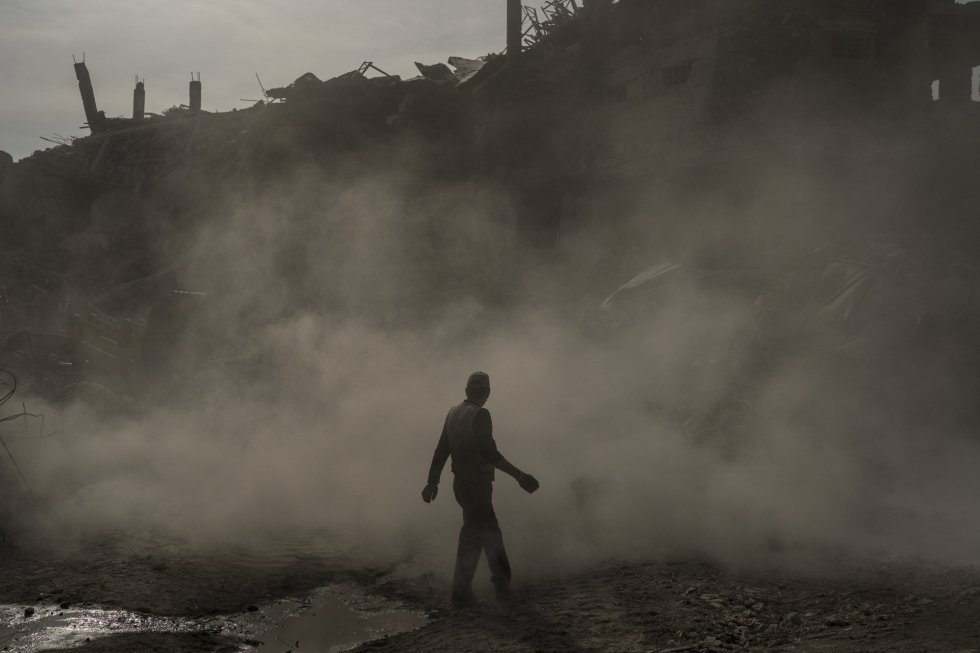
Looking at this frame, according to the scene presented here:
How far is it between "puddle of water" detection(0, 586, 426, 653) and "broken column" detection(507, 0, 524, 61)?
723 inches

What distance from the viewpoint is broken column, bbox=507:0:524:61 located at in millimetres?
21766

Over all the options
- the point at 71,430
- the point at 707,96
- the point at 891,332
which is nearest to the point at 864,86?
the point at 707,96

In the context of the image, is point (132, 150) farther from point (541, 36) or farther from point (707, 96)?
point (707, 96)

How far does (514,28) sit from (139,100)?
59.0ft

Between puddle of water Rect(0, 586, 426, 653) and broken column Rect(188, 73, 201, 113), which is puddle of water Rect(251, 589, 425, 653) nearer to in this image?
puddle of water Rect(0, 586, 426, 653)

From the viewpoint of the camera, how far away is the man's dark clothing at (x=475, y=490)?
5.31m

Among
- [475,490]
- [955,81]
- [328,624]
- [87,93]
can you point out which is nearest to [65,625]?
[328,624]

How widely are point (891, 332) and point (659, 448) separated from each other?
4.37 m

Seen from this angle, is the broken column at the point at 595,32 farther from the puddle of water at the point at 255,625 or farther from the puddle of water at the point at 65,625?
the puddle of water at the point at 65,625

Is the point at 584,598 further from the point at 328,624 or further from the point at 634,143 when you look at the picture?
the point at 634,143

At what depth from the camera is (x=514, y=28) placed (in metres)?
22.2

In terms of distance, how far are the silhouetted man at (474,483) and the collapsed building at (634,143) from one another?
7743mm

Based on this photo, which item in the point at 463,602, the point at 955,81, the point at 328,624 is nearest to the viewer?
the point at 328,624

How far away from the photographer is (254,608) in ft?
17.2
